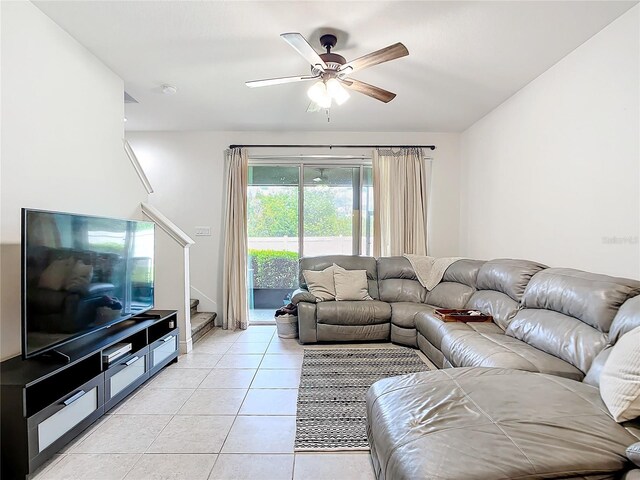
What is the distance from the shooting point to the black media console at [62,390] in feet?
5.14

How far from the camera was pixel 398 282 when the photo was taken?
415cm

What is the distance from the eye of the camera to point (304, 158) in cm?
464

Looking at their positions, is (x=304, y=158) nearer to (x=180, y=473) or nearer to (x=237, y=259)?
(x=237, y=259)

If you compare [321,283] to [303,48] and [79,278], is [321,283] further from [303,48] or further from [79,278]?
[303,48]

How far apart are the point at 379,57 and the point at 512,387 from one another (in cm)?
200

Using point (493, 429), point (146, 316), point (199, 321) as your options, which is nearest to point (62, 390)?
point (146, 316)

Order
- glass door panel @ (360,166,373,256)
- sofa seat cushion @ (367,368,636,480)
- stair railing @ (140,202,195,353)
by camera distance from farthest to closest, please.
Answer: glass door panel @ (360,166,373,256) → stair railing @ (140,202,195,353) → sofa seat cushion @ (367,368,636,480)

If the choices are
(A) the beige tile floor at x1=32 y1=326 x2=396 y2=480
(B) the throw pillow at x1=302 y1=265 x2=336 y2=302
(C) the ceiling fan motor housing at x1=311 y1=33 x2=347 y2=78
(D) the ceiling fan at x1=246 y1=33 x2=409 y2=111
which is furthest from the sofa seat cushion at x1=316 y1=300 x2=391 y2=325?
(C) the ceiling fan motor housing at x1=311 y1=33 x2=347 y2=78

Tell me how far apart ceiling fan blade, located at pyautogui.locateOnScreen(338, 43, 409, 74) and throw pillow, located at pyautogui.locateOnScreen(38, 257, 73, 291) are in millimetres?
2144

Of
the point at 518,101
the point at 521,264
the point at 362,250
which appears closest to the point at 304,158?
the point at 362,250

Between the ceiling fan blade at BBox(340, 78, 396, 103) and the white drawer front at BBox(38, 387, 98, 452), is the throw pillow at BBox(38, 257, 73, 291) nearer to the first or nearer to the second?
the white drawer front at BBox(38, 387, 98, 452)

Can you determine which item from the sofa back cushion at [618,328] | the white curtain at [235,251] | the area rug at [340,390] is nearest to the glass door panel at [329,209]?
the white curtain at [235,251]

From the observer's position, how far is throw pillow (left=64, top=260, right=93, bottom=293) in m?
2.01

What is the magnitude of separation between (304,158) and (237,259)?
1.66 meters
